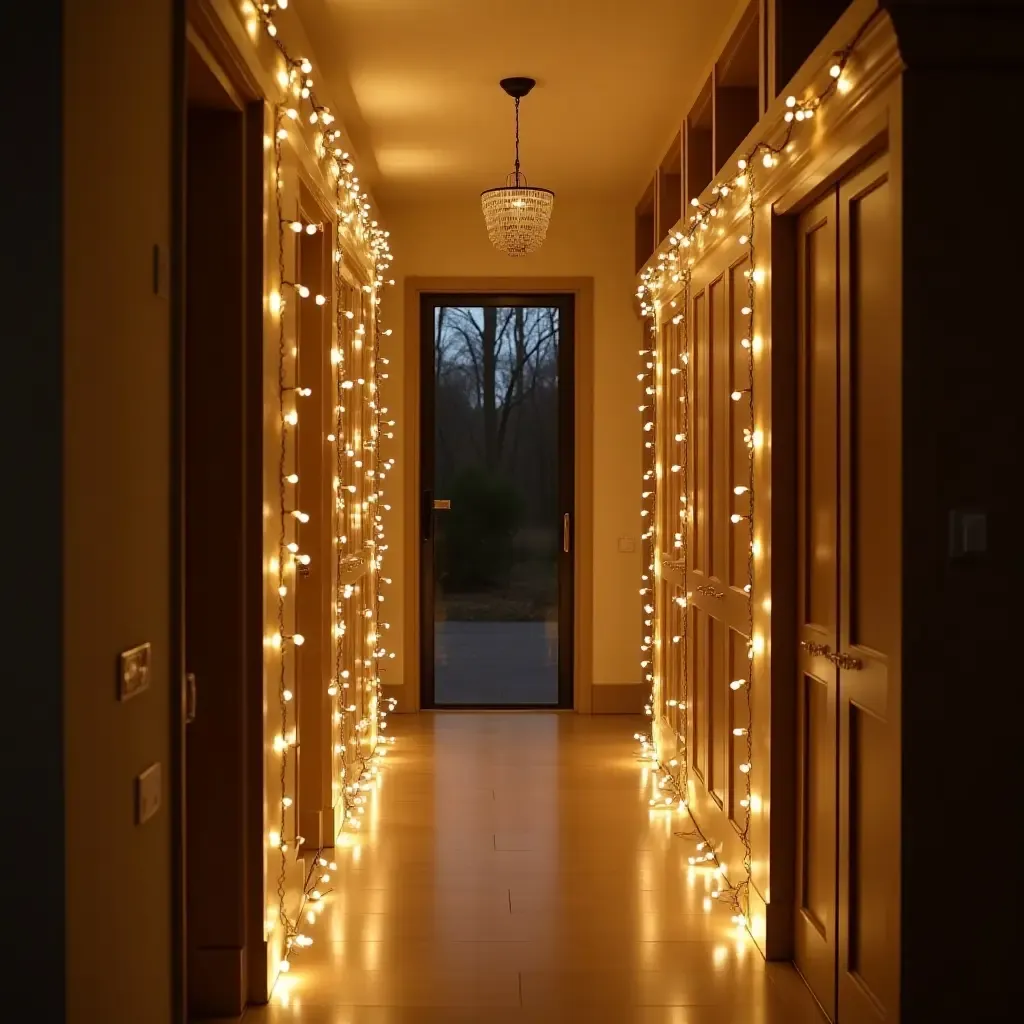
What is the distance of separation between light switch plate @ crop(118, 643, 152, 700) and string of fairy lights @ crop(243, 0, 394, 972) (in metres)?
1.33

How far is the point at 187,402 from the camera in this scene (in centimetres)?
325

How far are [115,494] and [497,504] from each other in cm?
573

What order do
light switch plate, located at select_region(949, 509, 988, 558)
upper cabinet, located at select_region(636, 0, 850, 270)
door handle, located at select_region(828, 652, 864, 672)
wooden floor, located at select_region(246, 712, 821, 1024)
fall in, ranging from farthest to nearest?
upper cabinet, located at select_region(636, 0, 850, 270) < wooden floor, located at select_region(246, 712, 821, 1024) < door handle, located at select_region(828, 652, 864, 672) < light switch plate, located at select_region(949, 509, 988, 558)

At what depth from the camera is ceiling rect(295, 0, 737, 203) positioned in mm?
4285

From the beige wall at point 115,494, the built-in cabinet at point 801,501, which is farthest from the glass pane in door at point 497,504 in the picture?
the beige wall at point 115,494

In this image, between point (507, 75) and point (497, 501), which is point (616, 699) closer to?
point (497, 501)

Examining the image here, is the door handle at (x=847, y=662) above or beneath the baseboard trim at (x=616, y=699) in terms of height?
above

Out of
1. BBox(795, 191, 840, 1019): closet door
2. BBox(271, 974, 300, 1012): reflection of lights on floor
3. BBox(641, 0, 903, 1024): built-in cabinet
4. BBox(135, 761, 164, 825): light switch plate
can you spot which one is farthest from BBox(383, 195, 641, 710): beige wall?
BBox(135, 761, 164, 825): light switch plate

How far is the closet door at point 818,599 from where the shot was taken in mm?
3191

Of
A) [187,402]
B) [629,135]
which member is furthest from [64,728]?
[629,135]

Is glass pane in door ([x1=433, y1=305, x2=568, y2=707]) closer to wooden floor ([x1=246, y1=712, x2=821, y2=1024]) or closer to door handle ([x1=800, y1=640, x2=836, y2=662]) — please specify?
wooden floor ([x1=246, y1=712, x2=821, y2=1024])

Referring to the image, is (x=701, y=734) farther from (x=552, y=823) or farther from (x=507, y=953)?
(x=507, y=953)

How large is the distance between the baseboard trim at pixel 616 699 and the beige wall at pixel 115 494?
5.32m

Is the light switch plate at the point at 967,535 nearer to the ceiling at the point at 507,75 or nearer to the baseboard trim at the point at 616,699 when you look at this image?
the ceiling at the point at 507,75
